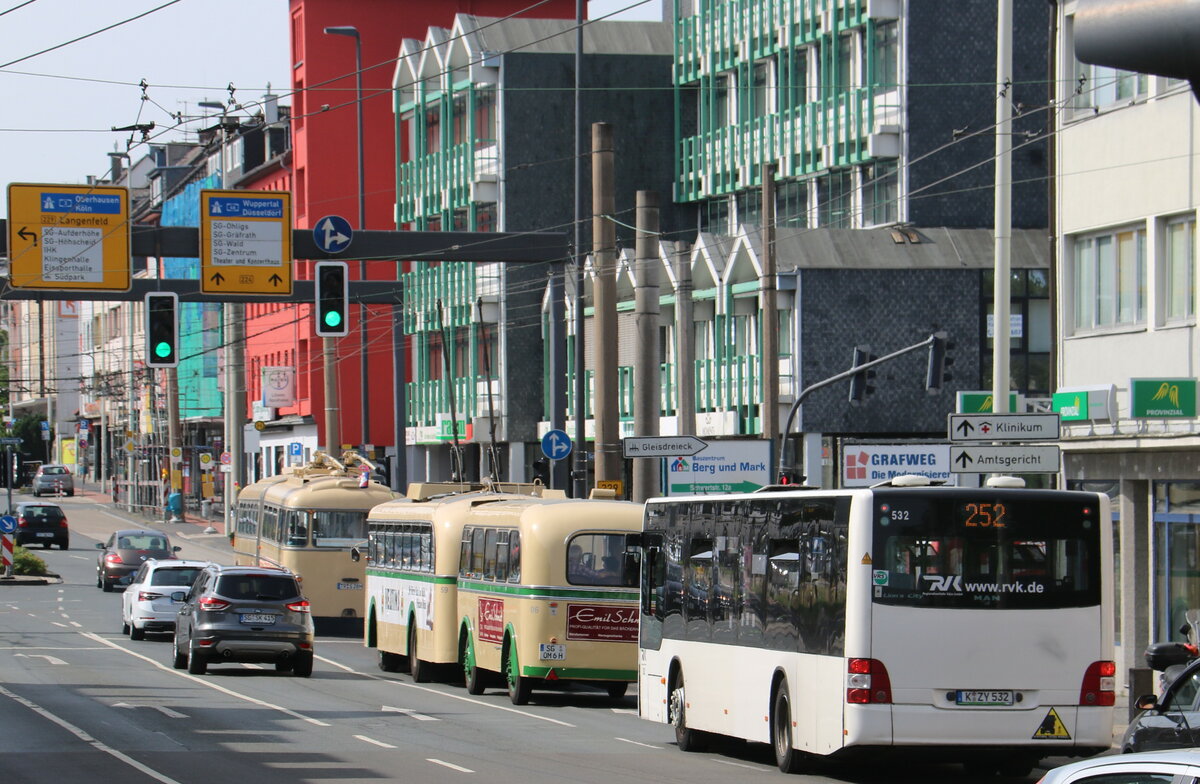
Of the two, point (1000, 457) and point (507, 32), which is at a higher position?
point (507, 32)

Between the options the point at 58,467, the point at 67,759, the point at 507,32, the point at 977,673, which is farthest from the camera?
the point at 58,467

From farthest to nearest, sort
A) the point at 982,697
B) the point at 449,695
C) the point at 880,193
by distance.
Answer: the point at 880,193 < the point at 449,695 < the point at 982,697

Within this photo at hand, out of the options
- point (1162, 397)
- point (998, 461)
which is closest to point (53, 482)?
point (1162, 397)

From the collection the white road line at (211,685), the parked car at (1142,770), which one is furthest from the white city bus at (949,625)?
the parked car at (1142,770)

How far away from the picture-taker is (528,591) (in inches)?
984

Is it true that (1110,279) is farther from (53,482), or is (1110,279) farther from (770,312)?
(53,482)

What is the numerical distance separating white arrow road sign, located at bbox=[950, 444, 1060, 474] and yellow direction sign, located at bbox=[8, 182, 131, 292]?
15.3m

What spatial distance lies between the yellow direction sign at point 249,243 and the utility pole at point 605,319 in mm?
4850

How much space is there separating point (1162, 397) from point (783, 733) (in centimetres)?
947

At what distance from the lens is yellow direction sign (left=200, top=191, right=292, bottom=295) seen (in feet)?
102

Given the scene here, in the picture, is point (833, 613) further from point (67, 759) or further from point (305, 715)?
point (305, 715)

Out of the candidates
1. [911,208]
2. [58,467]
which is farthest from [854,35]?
[58,467]

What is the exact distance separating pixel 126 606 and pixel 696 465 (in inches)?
541

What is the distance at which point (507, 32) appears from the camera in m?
58.6
